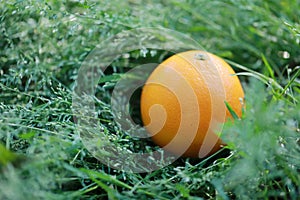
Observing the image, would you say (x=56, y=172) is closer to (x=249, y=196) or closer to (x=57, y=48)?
(x=249, y=196)

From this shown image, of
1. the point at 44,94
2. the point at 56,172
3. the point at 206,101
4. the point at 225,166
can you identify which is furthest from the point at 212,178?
the point at 44,94

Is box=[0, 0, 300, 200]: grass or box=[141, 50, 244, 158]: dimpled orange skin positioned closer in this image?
box=[0, 0, 300, 200]: grass

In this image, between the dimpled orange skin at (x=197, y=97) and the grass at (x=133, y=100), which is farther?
the dimpled orange skin at (x=197, y=97)

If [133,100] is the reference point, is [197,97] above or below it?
above
